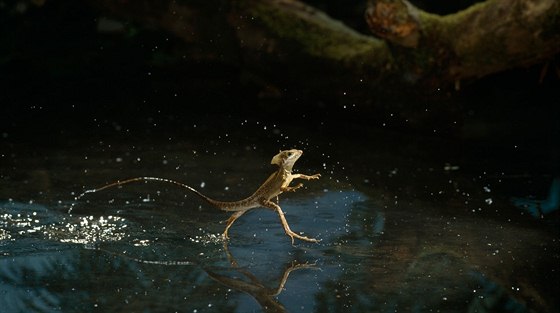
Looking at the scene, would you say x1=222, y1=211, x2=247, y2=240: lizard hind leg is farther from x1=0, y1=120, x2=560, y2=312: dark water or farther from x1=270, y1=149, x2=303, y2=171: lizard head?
x1=270, y1=149, x2=303, y2=171: lizard head

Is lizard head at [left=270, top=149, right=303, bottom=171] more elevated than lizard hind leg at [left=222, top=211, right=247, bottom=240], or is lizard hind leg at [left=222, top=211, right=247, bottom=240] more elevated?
lizard head at [left=270, top=149, right=303, bottom=171]

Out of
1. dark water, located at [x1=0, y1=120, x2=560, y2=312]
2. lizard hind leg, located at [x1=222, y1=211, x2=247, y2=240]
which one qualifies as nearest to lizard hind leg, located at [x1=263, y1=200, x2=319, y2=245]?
dark water, located at [x1=0, y1=120, x2=560, y2=312]

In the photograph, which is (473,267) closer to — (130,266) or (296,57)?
(130,266)

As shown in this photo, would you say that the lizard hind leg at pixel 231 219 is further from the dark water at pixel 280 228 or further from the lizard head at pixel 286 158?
the lizard head at pixel 286 158

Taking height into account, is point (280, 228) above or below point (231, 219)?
below

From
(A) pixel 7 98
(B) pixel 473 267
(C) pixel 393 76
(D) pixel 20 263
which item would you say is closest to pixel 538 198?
(B) pixel 473 267

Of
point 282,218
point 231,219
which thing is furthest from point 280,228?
point 282,218

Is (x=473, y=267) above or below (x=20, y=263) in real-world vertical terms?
below

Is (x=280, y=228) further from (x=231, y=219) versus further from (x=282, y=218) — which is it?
(x=282, y=218)
